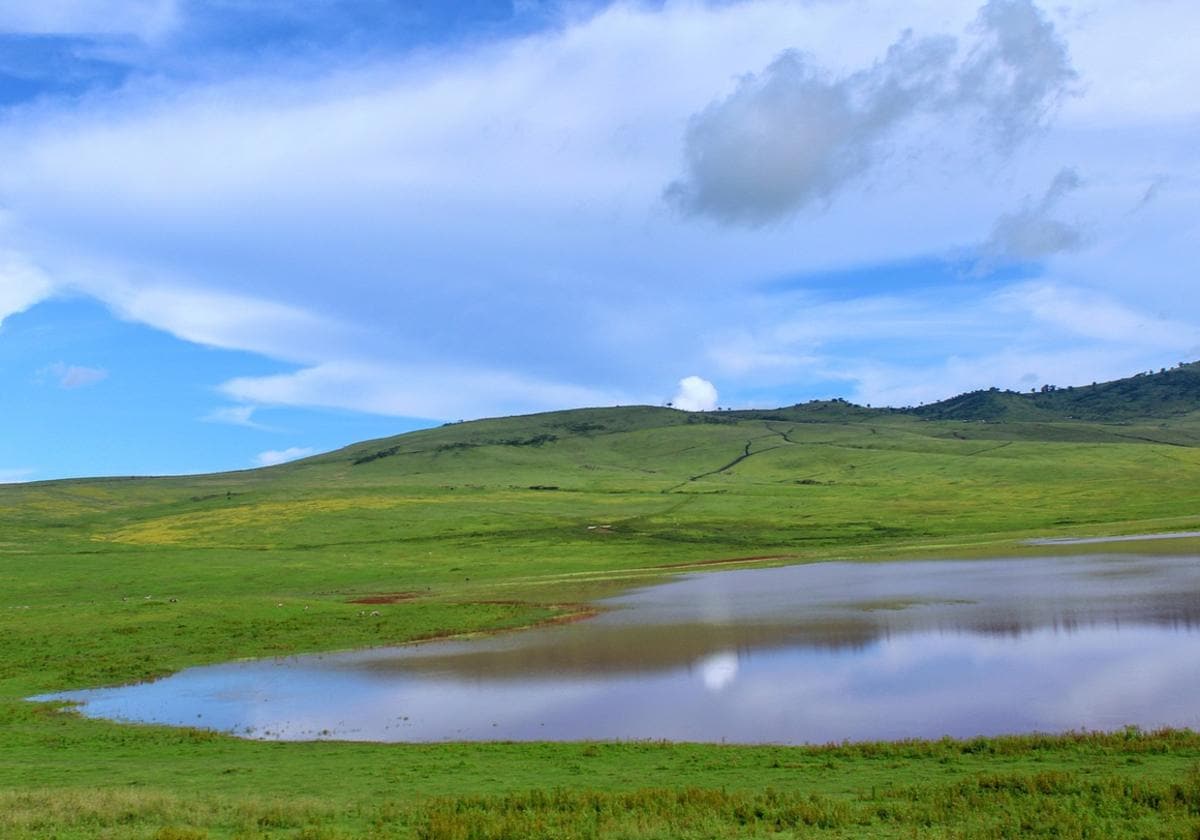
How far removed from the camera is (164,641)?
2114 inches

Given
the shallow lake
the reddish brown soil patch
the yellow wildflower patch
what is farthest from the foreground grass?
the yellow wildflower patch

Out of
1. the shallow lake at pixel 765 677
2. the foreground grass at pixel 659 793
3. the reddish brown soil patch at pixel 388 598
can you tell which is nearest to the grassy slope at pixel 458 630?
the foreground grass at pixel 659 793

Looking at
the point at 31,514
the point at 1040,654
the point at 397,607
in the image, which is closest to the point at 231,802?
the point at 1040,654

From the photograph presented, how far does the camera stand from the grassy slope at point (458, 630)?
18969mm

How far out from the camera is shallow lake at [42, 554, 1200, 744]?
98.1 feet

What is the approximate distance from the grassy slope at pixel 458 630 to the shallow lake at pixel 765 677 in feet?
11.6

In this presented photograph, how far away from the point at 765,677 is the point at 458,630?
23.3 metres

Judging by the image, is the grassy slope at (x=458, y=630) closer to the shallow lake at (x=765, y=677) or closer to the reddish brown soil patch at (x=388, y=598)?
the reddish brown soil patch at (x=388, y=598)

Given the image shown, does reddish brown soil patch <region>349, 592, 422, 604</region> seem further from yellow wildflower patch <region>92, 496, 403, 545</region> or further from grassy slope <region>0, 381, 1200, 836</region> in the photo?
yellow wildflower patch <region>92, 496, 403, 545</region>

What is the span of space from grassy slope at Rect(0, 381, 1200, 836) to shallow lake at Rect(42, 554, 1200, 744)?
3.53 meters

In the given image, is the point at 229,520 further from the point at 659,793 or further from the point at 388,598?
the point at 659,793

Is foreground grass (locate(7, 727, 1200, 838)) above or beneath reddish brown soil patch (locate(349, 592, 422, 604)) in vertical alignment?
beneath

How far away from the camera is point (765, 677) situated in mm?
37250

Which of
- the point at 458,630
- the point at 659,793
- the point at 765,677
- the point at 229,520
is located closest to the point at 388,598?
the point at 458,630
